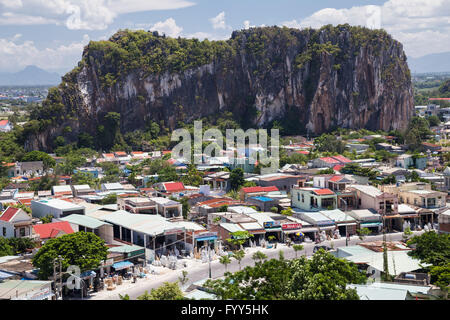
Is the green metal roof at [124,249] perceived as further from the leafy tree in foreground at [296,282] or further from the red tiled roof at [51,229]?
the leafy tree in foreground at [296,282]

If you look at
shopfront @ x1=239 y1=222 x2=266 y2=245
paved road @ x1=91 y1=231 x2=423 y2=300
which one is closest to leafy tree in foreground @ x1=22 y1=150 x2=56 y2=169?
shopfront @ x1=239 y1=222 x2=266 y2=245

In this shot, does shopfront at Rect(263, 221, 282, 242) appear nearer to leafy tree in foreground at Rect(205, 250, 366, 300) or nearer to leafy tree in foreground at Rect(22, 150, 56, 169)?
leafy tree in foreground at Rect(205, 250, 366, 300)

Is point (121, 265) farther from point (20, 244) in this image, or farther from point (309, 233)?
point (309, 233)

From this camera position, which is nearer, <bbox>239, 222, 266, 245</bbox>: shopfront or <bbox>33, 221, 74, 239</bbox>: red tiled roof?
<bbox>33, 221, 74, 239</bbox>: red tiled roof

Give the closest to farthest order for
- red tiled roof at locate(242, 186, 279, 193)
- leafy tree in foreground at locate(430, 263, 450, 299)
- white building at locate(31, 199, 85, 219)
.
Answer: leafy tree in foreground at locate(430, 263, 450, 299)
white building at locate(31, 199, 85, 219)
red tiled roof at locate(242, 186, 279, 193)

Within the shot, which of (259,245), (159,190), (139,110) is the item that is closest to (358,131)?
(139,110)

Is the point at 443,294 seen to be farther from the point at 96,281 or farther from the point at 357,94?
the point at 357,94

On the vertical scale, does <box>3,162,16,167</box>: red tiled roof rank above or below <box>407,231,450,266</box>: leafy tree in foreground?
above
